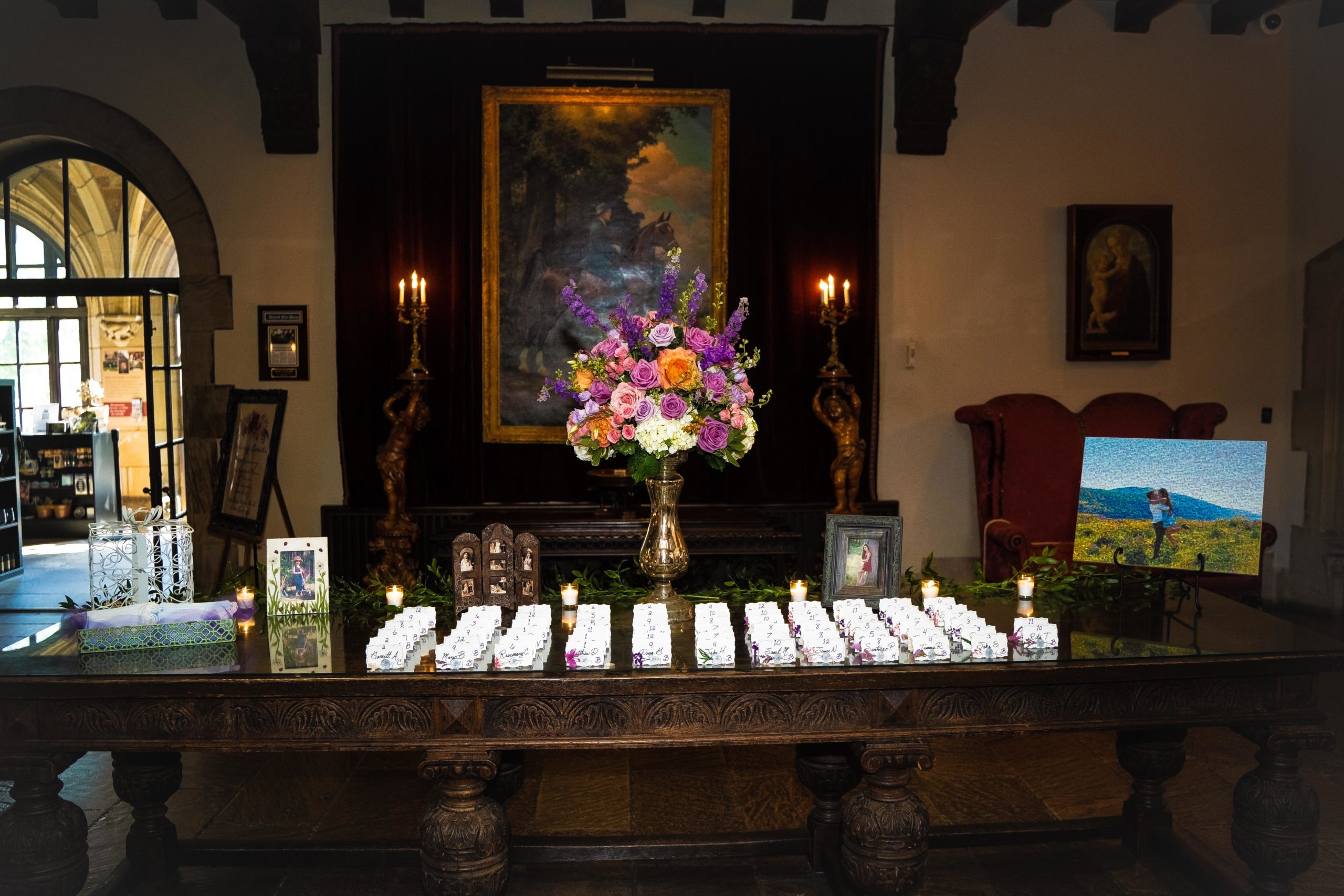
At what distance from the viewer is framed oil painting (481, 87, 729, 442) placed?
595cm

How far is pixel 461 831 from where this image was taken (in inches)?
91.4

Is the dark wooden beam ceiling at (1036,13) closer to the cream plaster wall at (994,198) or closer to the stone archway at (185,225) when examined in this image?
the cream plaster wall at (994,198)

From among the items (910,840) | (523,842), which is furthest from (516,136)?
(910,840)

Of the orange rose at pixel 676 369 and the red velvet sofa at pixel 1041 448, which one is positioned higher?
the orange rose at pixel 676 369

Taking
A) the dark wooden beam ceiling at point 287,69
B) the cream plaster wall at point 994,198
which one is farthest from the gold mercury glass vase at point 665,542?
the dark wooden beam ceiling at point 287,69

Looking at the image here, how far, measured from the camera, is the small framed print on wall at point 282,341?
600 centimetres

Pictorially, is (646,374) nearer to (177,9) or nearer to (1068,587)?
(1068,587)

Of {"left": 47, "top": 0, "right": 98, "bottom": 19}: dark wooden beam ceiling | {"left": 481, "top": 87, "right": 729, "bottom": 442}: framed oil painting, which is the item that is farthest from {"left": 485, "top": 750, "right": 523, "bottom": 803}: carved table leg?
{"left": 47, "top": 0, "right": 98, "bottom": 19}: dark wooden beam ceiling

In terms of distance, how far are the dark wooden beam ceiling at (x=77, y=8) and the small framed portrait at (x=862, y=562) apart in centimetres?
560

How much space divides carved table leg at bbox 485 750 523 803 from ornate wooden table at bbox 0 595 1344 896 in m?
0.47

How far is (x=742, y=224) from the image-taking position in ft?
19.8

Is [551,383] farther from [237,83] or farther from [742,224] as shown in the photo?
[237,83]

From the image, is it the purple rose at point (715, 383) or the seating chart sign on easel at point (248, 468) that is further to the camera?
the seating chart sign on easel at point (248, 468)

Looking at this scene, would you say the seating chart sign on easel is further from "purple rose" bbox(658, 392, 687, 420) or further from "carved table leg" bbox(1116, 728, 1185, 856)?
"carved table leg" bbox(1116, 728, 1185, 856)
